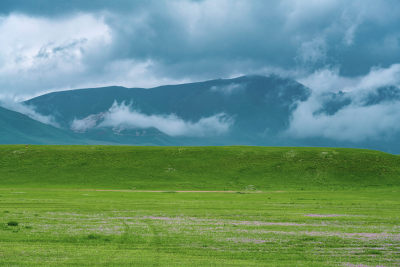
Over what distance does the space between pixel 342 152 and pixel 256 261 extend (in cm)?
12063

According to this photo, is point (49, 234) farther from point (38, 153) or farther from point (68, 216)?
point (38, 153)

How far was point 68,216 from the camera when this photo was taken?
41094 mm

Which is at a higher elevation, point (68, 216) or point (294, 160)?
point (294, 160)

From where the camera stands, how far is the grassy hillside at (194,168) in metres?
106

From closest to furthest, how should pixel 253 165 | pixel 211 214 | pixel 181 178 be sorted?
pixel 211 214
pixel 181 178
pixel 253 165

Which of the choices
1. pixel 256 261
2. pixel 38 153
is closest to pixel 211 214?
pixel 256 261

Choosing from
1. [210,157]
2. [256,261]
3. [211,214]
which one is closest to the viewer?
[256,261]

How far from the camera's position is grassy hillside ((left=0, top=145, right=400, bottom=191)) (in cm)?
10550

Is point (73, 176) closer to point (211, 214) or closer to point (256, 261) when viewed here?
point (211, 214)

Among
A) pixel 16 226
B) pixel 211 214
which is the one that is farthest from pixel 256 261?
pixel 211 214

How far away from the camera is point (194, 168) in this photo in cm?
12075

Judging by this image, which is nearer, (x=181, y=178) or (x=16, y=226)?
(x=16, y=226)

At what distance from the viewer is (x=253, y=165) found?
123000 millimetres

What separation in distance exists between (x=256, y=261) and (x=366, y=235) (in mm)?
11589
